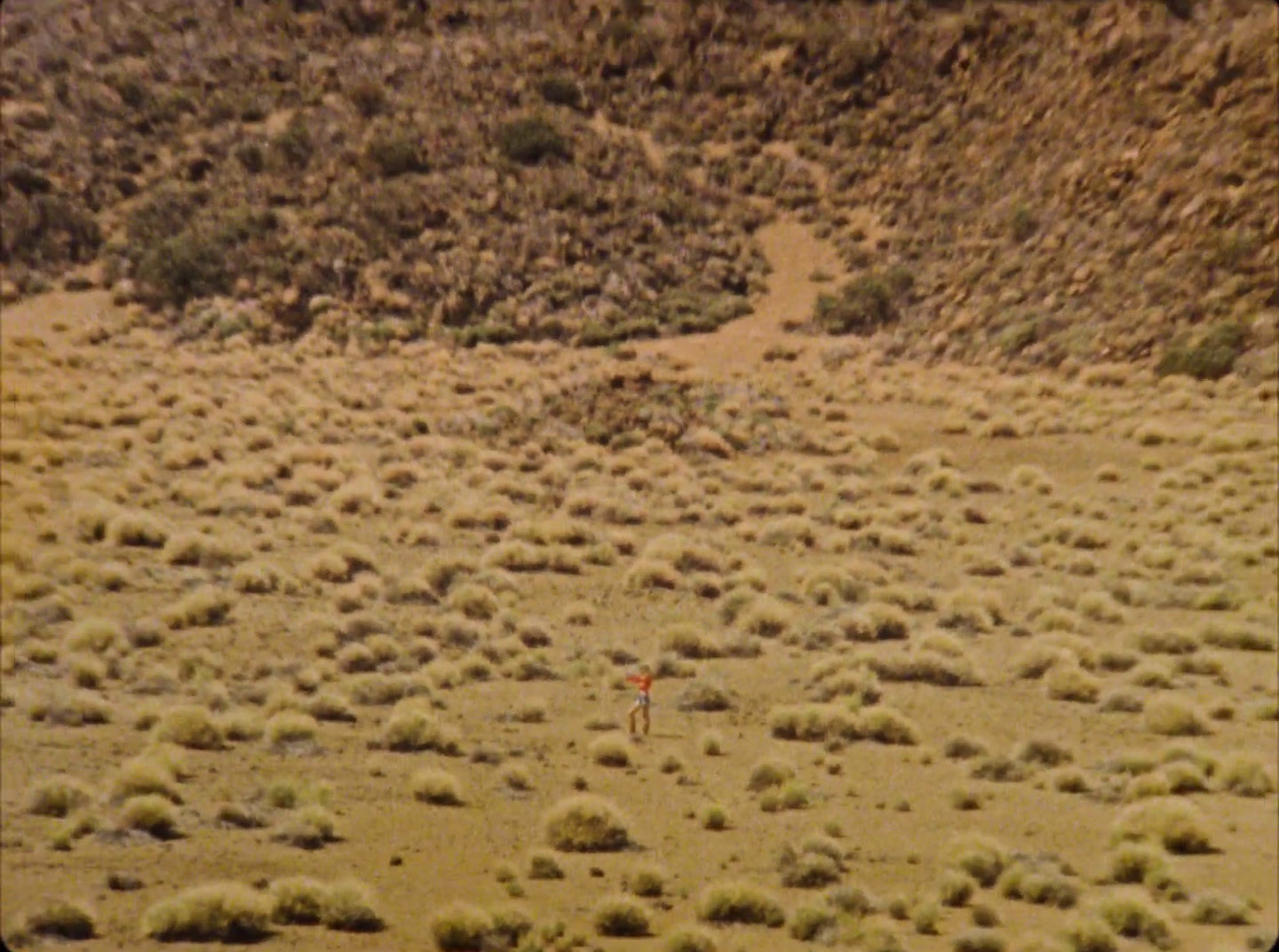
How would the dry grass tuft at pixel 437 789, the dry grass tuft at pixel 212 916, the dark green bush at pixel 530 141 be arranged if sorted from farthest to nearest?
the dark green bush at pixel 530 141 < the dry grass tuft at pixel 437 789 < the dry grass tuft at pixel 212 916

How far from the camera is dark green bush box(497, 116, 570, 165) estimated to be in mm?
25547

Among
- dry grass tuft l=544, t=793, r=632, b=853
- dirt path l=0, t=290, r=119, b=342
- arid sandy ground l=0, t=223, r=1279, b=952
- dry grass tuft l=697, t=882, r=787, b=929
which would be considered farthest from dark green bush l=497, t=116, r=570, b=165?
dry grass tuft l=697, t=882, r=787, b=929

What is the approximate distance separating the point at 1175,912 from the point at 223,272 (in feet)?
38.1

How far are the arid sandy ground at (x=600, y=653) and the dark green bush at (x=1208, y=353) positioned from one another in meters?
3.75

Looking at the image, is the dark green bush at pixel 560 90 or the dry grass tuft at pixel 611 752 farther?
the dark green bush at pixel 560 90

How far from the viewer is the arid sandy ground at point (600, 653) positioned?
11.9 m

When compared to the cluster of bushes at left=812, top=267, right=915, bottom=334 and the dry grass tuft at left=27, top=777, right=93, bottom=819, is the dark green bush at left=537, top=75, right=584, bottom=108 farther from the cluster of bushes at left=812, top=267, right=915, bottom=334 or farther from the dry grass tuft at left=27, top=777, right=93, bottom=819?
the dry grass tuft at left=27, top=777, right=93, bottom=819

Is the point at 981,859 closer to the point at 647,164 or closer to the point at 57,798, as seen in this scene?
the point at 57,798

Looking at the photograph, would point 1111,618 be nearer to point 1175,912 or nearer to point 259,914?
point 1175,912

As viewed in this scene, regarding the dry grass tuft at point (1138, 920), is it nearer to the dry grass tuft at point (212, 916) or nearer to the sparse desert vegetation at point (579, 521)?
the sparse desert vegetation at point (579, 521)

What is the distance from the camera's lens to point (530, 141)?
26312mm

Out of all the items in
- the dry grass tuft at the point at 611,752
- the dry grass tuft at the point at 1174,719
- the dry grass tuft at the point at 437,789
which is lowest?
the dry grass tuft at the point at 437,789

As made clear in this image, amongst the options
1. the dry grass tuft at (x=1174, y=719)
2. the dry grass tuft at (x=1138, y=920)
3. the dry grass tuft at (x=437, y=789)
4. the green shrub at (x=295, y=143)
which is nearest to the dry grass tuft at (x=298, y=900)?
the dry grass tuft at (x=437, y=789)

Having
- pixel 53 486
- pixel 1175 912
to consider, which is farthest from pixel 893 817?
pixel 53 486
